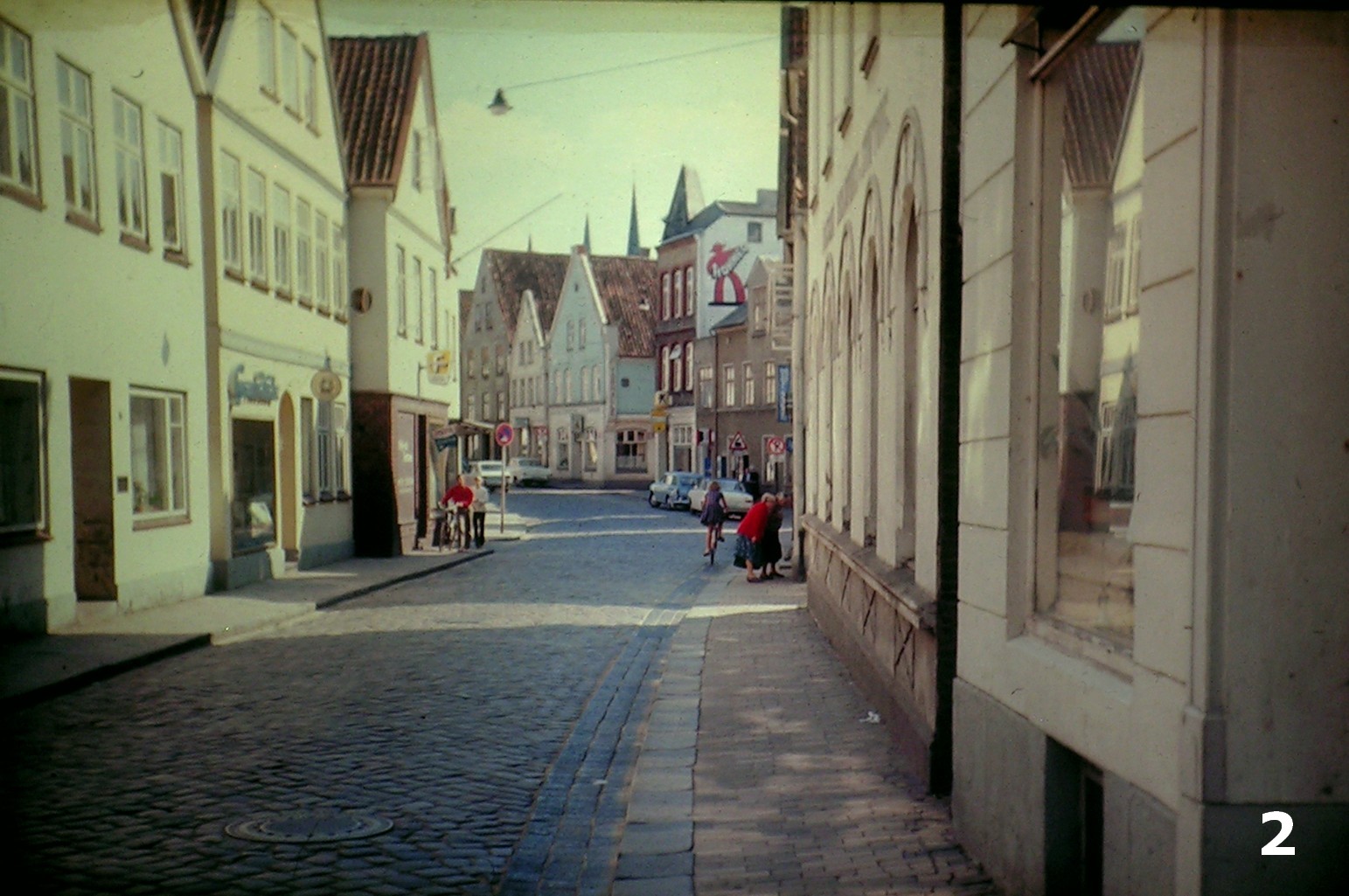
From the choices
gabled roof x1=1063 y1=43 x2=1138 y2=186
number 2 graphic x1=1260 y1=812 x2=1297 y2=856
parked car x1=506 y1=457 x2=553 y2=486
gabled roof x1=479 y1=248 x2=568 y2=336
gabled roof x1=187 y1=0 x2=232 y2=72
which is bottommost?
parked car x1=506 y1=457 x2=553 y2=486

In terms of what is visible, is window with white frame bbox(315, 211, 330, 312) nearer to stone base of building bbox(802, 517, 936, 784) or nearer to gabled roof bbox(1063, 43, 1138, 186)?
stone base of building bbox(802, 517, 936, 784)

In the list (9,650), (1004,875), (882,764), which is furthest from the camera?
(9,650)

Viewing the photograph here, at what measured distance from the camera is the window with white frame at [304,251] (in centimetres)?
2259

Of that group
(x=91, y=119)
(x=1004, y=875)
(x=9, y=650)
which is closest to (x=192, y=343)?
(x=91, y=119)

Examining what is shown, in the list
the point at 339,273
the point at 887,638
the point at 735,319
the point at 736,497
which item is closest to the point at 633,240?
the point at 735,319

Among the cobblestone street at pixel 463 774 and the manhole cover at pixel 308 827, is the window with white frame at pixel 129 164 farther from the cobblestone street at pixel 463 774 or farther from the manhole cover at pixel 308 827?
the manhole cover at pixel 308 827

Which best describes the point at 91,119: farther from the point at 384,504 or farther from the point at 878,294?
the point at 384,504

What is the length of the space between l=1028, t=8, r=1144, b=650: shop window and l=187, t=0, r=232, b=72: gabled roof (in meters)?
15.9

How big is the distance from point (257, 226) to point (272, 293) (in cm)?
107

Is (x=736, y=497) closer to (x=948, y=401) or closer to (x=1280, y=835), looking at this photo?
(x=948, y=401)

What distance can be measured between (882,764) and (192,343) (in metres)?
12.9

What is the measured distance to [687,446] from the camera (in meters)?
65.0

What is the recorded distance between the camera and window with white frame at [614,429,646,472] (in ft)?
230

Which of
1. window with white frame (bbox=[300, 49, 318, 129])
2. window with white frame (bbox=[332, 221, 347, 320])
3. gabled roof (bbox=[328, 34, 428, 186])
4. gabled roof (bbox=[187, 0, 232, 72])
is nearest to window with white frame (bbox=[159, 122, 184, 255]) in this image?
gabled roof (bbox=[187, 0, 232, 72])
